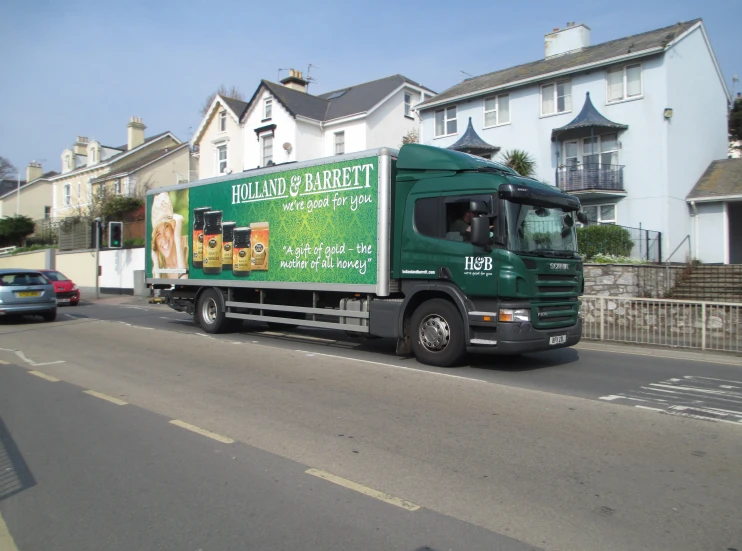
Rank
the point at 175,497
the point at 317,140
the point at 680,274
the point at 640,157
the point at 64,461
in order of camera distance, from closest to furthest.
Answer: the point at 175,497
the point at 64,461
the point at 680,274
the point at 640,157
the point at 317,140

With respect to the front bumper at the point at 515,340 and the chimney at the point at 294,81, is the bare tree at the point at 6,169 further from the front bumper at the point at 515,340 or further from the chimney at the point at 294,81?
the front bumper at the point at 515,340

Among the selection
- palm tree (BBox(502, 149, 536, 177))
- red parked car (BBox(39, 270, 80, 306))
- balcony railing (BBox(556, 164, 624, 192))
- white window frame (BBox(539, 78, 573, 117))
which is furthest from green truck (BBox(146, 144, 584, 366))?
white window frame (BBox(539, 78, 573, 117))

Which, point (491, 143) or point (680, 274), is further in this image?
point (491, 143)

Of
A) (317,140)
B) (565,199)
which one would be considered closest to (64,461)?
(565,199)

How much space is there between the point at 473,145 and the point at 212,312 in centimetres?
1555

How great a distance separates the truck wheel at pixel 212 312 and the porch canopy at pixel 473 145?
1489 centimetres

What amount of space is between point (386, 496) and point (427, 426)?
187cm

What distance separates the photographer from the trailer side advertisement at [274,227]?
10.8 m

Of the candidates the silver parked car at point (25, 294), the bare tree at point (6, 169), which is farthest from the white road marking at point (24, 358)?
the bare tree at point (6, 169)

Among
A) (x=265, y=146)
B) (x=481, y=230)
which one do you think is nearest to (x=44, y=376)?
(x=481, y=230)

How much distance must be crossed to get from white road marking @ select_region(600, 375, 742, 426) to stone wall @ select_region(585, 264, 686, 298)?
9.27 m

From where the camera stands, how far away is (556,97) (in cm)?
2481

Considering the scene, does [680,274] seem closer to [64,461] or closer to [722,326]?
[722,326]

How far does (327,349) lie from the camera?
11.8 metres
